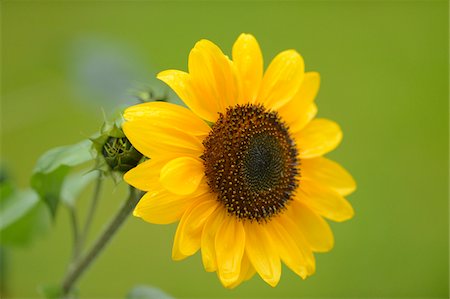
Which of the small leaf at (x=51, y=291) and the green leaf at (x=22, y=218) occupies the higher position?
the green leaf at (x=22, y=218)

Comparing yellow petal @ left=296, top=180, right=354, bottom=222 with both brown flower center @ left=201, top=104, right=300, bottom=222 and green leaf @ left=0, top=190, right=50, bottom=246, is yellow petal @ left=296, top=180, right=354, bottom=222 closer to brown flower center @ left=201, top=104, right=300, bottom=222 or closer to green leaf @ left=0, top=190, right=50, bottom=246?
brown flower center @ left=201, top=104, right=300, bottom=222

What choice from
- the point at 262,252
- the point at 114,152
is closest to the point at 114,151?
the point at 114,152

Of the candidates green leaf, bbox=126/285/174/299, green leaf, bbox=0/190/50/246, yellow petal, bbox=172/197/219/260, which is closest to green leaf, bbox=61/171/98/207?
green leaf, bbox=0/190/50/246

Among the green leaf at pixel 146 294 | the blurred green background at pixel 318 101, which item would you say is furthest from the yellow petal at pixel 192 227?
the blurred green background at pixel 318 101

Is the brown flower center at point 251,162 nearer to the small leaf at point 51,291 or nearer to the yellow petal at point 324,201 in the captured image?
the yellow petal at point 324,201

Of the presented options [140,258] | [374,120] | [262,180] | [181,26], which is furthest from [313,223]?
[181,26]

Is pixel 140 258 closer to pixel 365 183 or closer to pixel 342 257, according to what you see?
pixel 342 257

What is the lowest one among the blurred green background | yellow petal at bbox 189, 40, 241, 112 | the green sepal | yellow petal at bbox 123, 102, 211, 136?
the blurred green background
